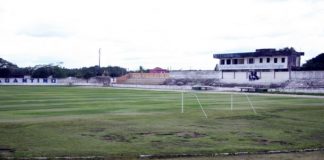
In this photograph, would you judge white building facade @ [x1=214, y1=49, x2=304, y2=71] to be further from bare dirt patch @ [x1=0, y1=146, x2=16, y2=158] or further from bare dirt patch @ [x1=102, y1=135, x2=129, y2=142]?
bare dirt patch @ [x1=0, y1=146, x2=16, y2=158]

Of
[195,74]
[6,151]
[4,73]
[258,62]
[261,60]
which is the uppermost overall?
[261,60]

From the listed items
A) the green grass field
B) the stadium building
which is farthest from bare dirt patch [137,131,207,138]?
the stadium building

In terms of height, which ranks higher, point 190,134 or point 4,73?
point 4,73

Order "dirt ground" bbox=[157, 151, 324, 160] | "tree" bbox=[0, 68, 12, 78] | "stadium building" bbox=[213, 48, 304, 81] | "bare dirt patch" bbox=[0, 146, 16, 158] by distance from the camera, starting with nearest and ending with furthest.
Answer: "bare dirt patch" bbox=[0, 146, 16, 158] → "dirt ground" bbox=[157, 151, 324, 160] → "stadium building" bbox=[213, 48, 304, 81] → "tree" bbox=[0, 68, 12, 78]

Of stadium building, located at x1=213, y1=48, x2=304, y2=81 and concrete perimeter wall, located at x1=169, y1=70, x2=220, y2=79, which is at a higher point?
stadium building, located at x1=213, y1=48, x2=304, y2=81

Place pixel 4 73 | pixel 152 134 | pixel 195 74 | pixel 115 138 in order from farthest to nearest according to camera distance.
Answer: pixel 4 73 < pixel 195 74 < pixel 152 134 < pixel 115 138

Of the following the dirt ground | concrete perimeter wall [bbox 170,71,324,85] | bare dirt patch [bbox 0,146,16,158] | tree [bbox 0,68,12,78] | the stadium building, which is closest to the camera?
bare dirt patch [bbox 0,146,16,158]

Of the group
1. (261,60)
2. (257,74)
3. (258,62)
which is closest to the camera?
(261,60)

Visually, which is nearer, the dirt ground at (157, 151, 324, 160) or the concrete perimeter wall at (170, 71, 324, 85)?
Answer: the dirt ground at (157, 151, 324, 160)

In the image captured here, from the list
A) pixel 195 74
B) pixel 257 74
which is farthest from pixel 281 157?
pixel 195 74

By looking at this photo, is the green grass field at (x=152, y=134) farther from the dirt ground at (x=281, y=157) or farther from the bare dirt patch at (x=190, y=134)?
the dirt ground at (x=281, y=157)

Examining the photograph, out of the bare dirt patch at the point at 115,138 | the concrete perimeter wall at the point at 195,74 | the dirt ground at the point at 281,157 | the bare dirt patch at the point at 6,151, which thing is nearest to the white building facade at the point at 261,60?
the concrete perimeter wall at the point at 195,74

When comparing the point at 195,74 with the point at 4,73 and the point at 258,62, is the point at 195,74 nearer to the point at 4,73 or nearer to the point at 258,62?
Result: the point at 258,62

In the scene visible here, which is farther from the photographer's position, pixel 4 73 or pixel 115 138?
pixel 4 73
